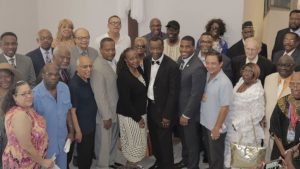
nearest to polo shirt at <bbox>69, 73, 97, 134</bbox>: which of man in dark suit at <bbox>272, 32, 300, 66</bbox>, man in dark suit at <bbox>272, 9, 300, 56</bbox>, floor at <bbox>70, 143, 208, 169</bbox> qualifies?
floor at <bbox>70, 143, 208, 169</bbox>

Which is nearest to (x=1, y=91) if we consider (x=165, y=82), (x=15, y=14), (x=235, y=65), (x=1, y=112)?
(x=1, y=112)

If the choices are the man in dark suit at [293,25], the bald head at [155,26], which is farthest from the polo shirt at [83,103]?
the man in dark suit at [293,25]

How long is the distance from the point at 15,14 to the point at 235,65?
4.75 metres

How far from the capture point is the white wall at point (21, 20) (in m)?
7.40

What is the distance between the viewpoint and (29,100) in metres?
3.32

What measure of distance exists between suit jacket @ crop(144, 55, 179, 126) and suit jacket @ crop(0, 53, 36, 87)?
139cm

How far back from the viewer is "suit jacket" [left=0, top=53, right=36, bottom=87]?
4.58 metres

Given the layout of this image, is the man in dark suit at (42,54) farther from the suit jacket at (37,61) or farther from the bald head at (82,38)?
the bald head at (82,38)

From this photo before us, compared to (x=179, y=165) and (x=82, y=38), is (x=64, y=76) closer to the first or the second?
(x=82, y=38)

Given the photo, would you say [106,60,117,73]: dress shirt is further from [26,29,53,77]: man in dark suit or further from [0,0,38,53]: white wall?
[0,0,38,53]: white wall

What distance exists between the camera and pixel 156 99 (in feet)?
15.0

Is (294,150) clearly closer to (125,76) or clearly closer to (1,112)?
(125,76)

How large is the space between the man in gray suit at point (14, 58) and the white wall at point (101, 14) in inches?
119

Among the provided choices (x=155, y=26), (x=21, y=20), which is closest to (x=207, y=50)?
(x=155, y=26)
